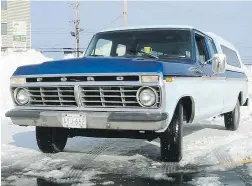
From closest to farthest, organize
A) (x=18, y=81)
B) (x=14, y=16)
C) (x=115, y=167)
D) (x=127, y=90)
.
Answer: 1. (x=127, y=90)
2. (x=115, y=167)
3. (x=18, y=81)
4. (x=14, y=16)

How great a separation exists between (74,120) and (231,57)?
512cm

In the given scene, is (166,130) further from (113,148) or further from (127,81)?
(113,148)

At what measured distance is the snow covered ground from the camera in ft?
14.9

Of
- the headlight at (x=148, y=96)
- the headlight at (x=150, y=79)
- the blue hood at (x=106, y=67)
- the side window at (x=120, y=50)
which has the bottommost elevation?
the headlight at (x=148, y=96)

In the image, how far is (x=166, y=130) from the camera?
5148 mm

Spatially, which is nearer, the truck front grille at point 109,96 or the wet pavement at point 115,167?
the wet pavement at point 115,167

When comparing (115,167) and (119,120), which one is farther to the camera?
Result: (115,167)

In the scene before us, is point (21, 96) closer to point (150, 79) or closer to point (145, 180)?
point (150, 79)

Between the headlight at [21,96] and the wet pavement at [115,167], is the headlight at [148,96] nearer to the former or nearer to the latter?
the wet pavement at [115,167]

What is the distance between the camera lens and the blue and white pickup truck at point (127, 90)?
15.2ft

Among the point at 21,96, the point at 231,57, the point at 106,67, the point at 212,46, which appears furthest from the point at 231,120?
the point at 21,96

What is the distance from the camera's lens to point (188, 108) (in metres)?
5.80

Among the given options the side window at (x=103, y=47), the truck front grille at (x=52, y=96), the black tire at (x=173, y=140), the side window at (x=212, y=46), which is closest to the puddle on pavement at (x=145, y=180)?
the black tire at (x=173, y=140)

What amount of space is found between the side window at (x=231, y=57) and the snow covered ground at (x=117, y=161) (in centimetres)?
160
